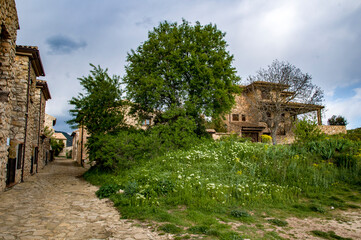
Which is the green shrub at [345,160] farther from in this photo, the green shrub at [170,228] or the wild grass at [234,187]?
the green shrub at [170,228]

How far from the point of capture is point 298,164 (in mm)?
9305

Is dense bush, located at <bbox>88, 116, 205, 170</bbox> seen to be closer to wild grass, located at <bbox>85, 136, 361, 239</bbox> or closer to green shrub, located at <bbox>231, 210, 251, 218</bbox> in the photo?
wild grass, located at <bbox>85, 136, 361, 239</bbox>

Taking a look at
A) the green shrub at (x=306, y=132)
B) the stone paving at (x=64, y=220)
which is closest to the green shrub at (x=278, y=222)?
the stone paving at (x=64, y=220)

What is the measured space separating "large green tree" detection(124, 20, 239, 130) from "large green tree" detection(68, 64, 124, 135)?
150 cm

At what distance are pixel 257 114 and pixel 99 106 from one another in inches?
741

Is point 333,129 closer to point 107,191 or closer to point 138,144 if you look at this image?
point 138,144

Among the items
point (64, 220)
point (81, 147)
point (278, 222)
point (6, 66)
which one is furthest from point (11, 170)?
point (81, 147)

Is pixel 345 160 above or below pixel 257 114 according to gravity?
below

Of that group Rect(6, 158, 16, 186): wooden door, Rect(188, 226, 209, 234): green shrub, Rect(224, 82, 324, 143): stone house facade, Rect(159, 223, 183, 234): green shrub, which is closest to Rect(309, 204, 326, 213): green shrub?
Rect(188, 226, 209, 234): green shrub

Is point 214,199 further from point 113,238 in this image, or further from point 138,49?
point 138,49

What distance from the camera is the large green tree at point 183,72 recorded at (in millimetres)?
14891

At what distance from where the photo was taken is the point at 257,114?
26594mm

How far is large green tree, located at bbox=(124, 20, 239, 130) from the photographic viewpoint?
14.9 metres

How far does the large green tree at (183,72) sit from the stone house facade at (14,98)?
228 inches
